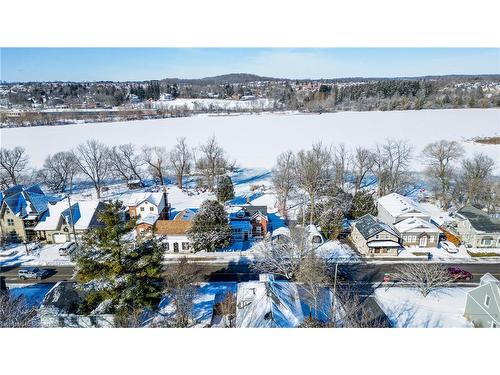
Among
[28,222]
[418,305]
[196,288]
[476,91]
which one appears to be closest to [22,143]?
[28,222]

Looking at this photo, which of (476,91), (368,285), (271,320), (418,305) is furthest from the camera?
(476,91)

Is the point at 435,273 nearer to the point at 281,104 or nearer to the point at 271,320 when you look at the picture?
the point at 271,320

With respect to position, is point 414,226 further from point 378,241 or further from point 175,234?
point 175,234

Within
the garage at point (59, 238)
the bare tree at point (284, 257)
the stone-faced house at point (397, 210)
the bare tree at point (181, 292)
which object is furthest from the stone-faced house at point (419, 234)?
the garage at point (59, 238)

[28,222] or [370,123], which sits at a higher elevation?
[370,123]

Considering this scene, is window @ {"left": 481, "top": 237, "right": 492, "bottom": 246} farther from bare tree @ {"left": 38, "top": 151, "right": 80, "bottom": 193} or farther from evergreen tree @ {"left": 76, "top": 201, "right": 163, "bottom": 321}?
bare tree @ {"left": 38, "top": 151, "right": 80, "bottom": 193}

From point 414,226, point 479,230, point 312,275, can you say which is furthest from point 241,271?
point 479,230
